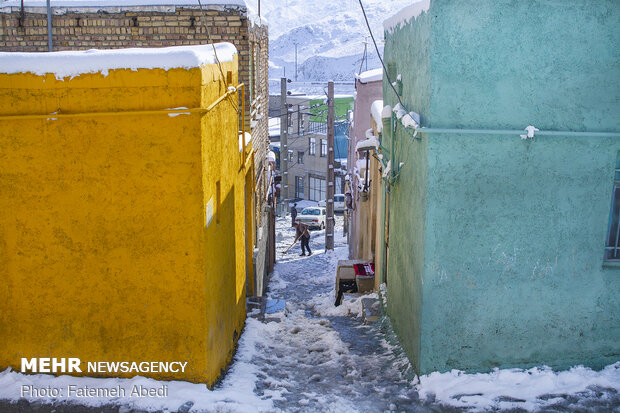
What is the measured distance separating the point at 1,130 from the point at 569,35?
5.71m

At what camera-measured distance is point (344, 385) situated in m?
6.84

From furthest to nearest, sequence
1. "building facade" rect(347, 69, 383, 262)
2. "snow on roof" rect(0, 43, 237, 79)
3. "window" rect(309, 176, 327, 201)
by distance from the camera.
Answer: "window" rect(309, 176, 327, 201), "building facade" rect(347, 69, 383, 262), "snow on roof" rect(0, 43, 237, 79)

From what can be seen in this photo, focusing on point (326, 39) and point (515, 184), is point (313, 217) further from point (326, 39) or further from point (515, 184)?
point (326, 39)

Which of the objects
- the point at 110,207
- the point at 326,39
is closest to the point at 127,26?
the point at 110,207

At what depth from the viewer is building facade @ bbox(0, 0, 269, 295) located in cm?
1048

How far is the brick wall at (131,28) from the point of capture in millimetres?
10484

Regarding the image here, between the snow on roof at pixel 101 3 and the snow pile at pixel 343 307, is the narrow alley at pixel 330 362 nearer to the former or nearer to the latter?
the snow pile at pixel 343 307

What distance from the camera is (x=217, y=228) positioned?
21.5 feet

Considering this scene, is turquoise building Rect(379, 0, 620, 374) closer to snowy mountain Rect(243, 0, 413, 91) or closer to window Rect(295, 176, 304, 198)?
window Rect(295, 176, 304, 198)

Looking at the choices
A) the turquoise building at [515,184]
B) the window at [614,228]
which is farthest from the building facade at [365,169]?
the window at [614,228]

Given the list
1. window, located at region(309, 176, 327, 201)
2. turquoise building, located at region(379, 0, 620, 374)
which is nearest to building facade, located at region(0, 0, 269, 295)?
turquoise building, located at region(379, 0, 620, 374)

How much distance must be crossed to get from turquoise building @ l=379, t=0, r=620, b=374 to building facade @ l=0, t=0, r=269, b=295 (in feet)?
14.9

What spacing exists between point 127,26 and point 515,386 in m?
8.77

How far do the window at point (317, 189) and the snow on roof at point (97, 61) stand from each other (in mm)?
31546
